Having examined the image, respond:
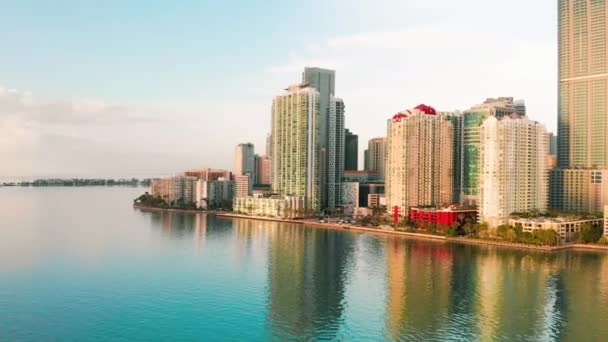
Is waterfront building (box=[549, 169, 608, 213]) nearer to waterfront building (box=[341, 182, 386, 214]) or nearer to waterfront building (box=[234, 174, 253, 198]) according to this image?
waterfront building (box=[341, 182, 386, 214])

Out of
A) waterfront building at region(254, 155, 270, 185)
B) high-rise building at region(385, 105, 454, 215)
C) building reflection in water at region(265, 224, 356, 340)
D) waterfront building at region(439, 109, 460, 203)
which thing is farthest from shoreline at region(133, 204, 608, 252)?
waterfront building at region(254, 155, 270, 185)

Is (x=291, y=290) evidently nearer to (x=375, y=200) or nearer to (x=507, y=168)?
(x=507, y=168)

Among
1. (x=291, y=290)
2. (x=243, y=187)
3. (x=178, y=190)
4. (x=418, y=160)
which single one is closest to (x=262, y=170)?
(x=178, y=190)

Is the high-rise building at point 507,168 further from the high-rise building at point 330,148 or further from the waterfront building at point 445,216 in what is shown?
the high-rise building at point 330,148

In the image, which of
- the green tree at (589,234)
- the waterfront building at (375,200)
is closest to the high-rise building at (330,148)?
the waterfront building at (375,200)

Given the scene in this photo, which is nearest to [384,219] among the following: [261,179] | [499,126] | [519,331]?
[499,126]

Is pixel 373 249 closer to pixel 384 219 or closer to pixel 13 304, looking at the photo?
pixel 384 219
